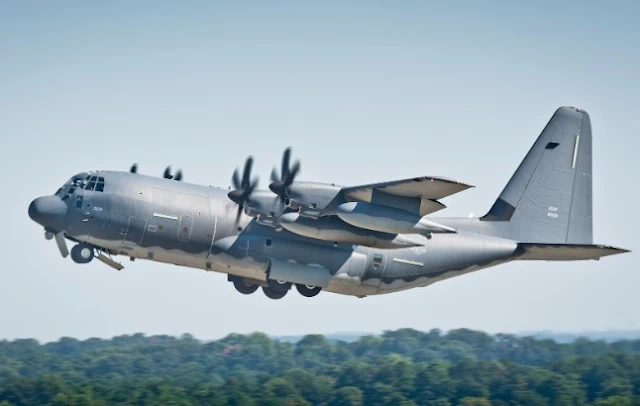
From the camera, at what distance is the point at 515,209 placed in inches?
1184

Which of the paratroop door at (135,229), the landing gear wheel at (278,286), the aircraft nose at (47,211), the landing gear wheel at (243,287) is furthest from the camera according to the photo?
the landing gear wheel at (243,287)

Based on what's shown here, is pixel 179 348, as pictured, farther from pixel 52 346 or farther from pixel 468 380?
pixel 468 380

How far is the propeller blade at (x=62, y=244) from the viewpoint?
25.9 metres

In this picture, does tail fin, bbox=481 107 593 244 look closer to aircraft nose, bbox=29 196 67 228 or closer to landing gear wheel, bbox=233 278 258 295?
landing gear wheel, bbox=233 278 258 295

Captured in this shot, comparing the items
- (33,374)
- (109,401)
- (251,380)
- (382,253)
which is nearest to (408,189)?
(382,253)

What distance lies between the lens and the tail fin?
30062 millimetres

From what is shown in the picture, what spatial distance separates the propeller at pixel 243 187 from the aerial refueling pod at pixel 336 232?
3.89 feet

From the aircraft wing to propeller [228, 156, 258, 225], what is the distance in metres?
2.67

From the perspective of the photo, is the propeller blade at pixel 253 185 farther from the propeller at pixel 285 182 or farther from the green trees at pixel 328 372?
the green trees at pixel 328 372

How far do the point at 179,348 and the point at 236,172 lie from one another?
96.9 feet

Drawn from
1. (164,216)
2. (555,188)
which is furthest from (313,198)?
(555,188)

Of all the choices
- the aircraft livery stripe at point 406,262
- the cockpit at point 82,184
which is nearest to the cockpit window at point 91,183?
the cockpit at point 82,184

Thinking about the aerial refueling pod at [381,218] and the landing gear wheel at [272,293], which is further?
the landing gear wheel at [272,293]

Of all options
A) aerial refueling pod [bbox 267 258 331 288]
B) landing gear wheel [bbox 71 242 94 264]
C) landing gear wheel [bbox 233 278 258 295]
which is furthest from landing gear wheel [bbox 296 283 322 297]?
landing gear wheel [bbox 71 242 94 264]
